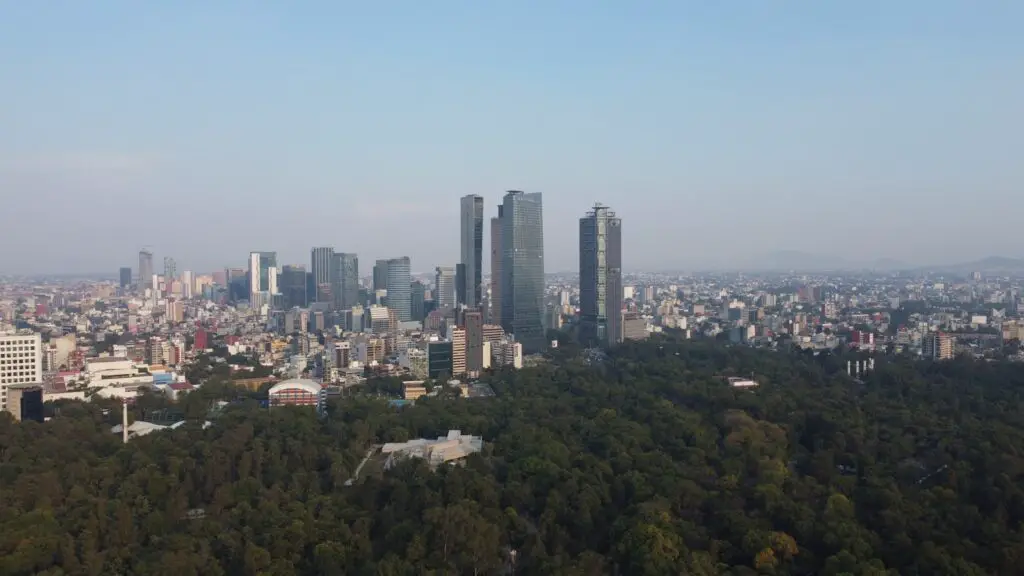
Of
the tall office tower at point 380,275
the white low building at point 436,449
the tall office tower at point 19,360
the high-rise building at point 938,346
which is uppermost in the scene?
the tall office tower at point 380,275

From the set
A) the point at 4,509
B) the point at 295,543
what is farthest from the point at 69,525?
the point at 295,543

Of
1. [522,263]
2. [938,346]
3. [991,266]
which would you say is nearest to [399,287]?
[522,263]

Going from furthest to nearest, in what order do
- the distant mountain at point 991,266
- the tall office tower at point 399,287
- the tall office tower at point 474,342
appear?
1. the distant mountain at point 991,266
2. the tall office tower at point 399,287
3. the tall office tower at point 474,342

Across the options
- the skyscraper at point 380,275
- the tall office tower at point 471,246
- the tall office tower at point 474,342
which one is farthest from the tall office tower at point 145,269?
the tall office tower at point 474,342

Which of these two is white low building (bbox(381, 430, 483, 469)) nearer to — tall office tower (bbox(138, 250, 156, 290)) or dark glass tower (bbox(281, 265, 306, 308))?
dark glass tower (bbox(281, 265, 306, 308))

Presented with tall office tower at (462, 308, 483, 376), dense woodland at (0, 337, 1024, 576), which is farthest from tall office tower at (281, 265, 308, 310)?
dense woodland at (0, 337, 1024, 576)

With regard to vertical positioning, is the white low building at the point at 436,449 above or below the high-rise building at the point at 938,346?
below

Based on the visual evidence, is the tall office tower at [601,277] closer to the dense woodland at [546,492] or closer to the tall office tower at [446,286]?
the tall office tower at [446,286]
